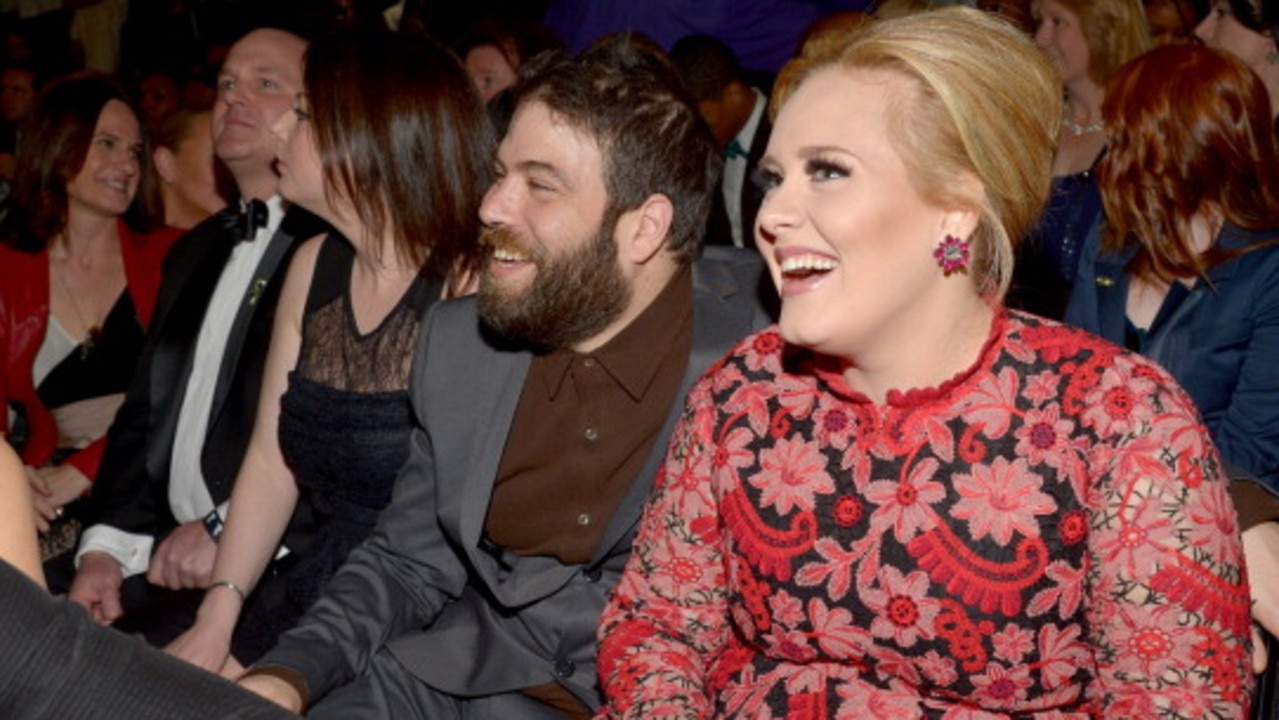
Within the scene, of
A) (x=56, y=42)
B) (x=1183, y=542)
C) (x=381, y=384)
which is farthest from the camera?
(x=56, y=42)

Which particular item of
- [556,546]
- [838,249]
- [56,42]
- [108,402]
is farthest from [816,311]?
[56,42]

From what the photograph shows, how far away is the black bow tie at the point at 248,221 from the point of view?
340 centimetres

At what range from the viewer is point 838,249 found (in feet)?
6.09

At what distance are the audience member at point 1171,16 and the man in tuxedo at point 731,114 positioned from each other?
138cm

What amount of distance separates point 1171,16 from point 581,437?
371cm

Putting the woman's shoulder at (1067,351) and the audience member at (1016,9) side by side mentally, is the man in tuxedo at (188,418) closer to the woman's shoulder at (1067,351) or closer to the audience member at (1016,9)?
the woman's shoulder at (1067,351)

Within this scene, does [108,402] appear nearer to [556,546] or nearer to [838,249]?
[556,546]

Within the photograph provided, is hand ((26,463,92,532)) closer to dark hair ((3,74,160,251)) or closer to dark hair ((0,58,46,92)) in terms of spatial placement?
dark hair ((3,74,160,251))

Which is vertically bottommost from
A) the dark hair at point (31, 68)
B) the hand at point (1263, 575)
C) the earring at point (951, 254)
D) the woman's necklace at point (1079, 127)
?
the dark hair at point (31, 68)

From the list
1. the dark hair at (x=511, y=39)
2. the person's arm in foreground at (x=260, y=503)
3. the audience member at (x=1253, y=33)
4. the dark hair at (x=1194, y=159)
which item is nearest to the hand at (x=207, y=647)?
the person's arm in foreground at (x=260, y=503)

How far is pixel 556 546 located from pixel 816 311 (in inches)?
29.2

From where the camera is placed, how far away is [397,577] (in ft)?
8.16

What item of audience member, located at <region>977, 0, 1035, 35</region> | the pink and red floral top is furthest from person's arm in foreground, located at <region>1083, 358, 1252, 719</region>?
audience member, located at <region>977, 0, 1035, 35</region>

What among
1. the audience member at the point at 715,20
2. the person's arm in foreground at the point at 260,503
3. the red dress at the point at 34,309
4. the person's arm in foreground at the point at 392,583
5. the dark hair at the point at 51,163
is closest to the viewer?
the person's arm in foreground at the point at 392,583
